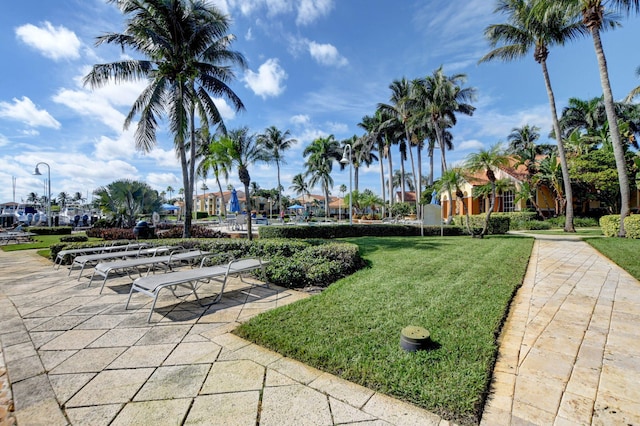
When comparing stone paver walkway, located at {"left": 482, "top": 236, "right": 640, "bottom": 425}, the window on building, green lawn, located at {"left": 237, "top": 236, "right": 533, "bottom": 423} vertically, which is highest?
the window on building

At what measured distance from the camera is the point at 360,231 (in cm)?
1485

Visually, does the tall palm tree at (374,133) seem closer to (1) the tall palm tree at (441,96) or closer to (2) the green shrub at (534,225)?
(1) the tall palm tree at (441,96)

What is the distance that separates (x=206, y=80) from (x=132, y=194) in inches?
375

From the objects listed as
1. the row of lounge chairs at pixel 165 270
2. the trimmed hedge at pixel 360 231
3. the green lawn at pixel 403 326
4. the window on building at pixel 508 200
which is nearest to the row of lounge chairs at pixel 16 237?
the row of lounge chairs at pixel 165 270

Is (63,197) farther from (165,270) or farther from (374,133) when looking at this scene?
(165,270)

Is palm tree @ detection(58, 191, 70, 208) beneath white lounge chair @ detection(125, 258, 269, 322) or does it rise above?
above

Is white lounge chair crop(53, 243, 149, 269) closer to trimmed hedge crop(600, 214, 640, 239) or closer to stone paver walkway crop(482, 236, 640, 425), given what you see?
stone paver walkway crop(482, 236, 640, 425)

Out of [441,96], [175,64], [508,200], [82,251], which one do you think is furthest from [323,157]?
[82,251]

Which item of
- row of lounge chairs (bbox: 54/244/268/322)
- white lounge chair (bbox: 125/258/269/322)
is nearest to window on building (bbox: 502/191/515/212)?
row of lounge chairs (bbox: 54/244/268/322)

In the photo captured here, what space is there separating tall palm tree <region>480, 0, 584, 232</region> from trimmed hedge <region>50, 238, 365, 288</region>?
16858 mm

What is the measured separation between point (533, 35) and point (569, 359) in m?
20.1

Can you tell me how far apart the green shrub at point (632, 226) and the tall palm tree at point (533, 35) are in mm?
4609

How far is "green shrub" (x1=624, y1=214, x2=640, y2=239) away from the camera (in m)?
11.8

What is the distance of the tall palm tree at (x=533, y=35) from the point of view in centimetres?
1579
